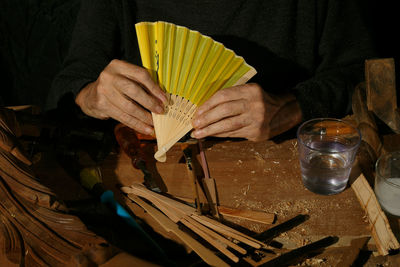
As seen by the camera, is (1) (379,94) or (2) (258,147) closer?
(1) (379,94)

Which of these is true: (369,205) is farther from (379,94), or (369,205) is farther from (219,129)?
(219,129)

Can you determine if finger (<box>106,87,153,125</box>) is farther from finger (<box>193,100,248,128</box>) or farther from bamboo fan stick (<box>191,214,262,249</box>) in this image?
bamboo fan stick (<box>191,214,262,249</box>)

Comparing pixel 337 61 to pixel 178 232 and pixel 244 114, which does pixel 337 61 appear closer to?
pixel 244 114

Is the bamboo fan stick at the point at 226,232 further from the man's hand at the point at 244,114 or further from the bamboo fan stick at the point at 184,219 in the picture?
the man's hand at the point at 244,114

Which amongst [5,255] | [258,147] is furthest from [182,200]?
[5,255]

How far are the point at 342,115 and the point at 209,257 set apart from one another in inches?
30.5

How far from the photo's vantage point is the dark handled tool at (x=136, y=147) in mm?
1131

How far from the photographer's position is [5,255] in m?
Result: 0.84

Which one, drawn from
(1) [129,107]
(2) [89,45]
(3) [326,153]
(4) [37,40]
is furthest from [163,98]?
(4) [37,40]

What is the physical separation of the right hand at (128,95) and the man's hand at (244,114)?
0.44 feet

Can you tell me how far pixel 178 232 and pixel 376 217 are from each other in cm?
51

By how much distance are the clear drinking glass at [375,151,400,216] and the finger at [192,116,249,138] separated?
0.39m

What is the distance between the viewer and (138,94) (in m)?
1.08

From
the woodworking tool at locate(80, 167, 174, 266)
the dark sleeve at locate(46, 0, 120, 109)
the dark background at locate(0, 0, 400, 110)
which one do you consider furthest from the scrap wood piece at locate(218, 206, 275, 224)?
the dark background at locate(0, 0, 400, 110)
